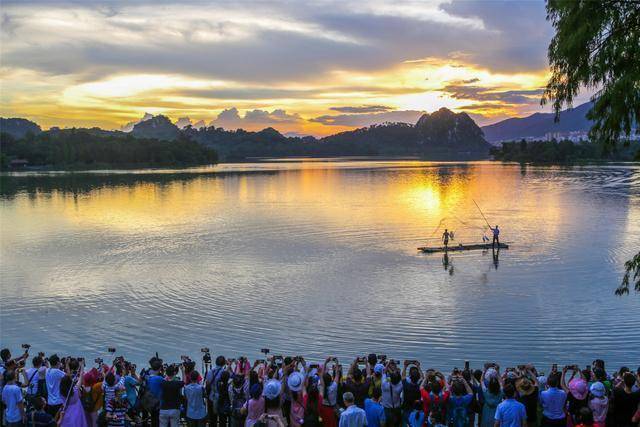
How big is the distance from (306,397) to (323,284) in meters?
19.1

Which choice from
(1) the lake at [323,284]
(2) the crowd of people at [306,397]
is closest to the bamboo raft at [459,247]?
(1) the lake at [323,284]

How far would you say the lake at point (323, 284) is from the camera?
64.7ft

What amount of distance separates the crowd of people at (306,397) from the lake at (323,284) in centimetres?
820

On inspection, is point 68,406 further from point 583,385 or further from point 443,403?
point 583,385

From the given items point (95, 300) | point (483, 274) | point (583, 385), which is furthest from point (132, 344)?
point (483, 274)

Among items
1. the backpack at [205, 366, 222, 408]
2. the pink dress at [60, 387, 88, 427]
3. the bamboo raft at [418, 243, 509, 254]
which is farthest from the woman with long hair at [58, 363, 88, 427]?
the bamboo raft at [418, 243, 509, 254]

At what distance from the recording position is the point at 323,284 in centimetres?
2827

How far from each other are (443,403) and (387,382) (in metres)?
0.96

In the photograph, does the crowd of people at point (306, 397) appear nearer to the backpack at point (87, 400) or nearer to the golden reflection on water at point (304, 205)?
the backpack at point (87, 400)

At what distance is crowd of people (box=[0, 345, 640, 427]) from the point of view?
347 inches

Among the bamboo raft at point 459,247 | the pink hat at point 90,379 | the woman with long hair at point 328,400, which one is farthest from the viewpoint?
the bamboo raft at point 459,247

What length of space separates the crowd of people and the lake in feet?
26.9

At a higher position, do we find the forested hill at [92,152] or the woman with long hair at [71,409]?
the forested hill at [92,152]

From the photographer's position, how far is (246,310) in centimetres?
2361
